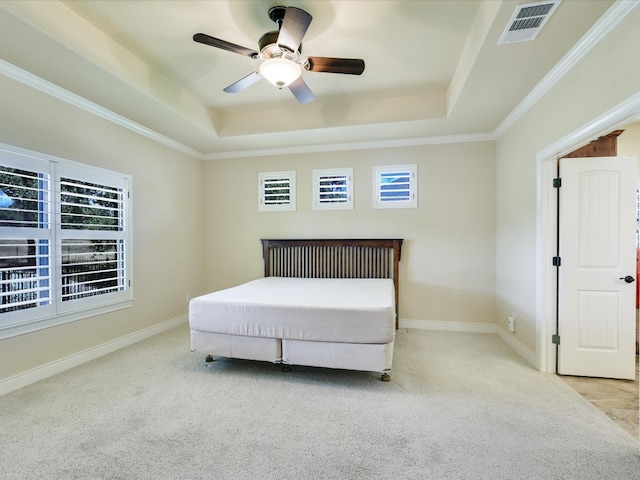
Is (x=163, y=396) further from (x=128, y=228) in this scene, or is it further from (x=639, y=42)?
(x=639, y=42)

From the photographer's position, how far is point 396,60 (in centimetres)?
286

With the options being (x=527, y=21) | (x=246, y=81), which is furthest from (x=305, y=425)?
(x=527, y=21)

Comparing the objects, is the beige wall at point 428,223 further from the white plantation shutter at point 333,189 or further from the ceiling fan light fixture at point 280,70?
the ceiling fan light fixture at point 280,70

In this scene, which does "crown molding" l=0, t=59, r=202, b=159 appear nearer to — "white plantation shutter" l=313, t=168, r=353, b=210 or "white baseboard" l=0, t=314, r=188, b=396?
"white plantation shutter" l=313, t=168, r=353, b=210

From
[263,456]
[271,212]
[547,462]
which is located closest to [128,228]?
[271,212]

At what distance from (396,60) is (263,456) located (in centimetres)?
334

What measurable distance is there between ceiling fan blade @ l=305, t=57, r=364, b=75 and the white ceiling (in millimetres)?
335

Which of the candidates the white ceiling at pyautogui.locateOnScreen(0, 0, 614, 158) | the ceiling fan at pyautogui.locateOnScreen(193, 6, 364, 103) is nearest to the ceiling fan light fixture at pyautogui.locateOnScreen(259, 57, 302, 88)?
the ceiling fan at pyautogui.locateOnScreen(193, 6, 364, 103)

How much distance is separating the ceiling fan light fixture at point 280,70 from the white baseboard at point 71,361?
3230 mm

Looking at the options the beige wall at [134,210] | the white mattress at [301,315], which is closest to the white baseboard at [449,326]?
the white mattress at [301,315]

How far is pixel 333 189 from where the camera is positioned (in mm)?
4578

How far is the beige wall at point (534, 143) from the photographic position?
6.18 ft

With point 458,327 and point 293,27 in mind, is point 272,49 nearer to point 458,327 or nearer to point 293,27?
point 293,27

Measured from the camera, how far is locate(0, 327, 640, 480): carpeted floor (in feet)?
5.50
